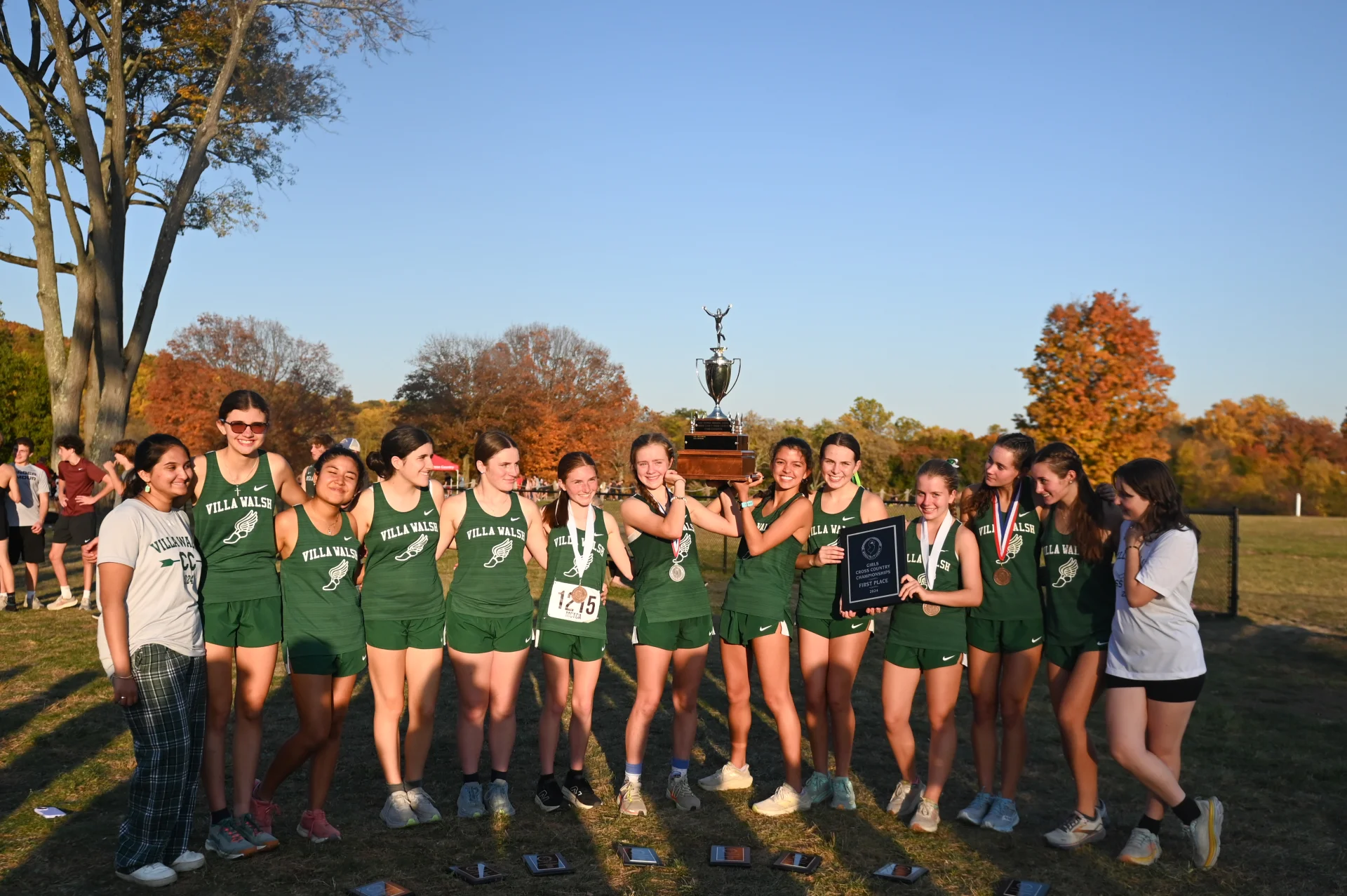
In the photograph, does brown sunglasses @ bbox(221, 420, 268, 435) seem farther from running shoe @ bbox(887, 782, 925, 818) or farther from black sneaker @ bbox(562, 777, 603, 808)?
running shoe @ bbox(887, 782, 925, 818)

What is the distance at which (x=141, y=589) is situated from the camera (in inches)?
162

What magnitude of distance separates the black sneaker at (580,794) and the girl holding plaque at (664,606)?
0.16 m

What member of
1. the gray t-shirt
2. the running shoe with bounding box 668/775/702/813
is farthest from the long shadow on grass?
the running shoe with bounding box 668/775/702/813

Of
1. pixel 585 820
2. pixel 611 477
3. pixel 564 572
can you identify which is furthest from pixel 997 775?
pixel 611 477

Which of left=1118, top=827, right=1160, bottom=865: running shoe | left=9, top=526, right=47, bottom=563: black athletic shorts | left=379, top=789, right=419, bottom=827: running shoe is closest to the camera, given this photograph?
left=1118, top=827, right=1160, bottom=865: running shoe

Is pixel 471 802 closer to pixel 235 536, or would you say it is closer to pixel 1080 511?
pixel 235 536

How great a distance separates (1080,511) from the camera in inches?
195

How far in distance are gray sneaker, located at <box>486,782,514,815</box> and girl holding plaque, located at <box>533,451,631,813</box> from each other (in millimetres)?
198

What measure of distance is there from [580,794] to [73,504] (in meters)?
8.97

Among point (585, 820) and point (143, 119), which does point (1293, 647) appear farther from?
point (143, 119)


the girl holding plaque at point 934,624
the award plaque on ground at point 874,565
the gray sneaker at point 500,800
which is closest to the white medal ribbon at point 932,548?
the girl holding plaque at point 934,624

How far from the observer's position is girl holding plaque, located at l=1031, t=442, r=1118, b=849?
4891 millimetres

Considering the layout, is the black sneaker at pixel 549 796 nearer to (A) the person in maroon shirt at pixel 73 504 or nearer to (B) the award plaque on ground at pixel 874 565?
(B) the award plaque on ground at pixel 874 565

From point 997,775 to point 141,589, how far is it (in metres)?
4.96
